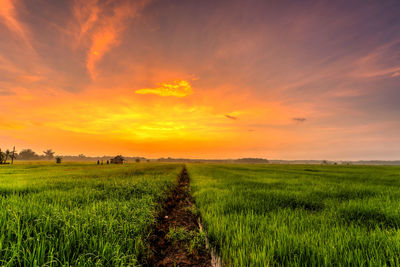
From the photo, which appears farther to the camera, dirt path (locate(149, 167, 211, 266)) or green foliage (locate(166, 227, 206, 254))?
green foliage (locate(166, 227, 206, 254))

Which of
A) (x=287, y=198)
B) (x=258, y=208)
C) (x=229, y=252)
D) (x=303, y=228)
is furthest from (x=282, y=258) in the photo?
(x=287, y=198)

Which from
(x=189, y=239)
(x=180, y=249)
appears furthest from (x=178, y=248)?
(x=189, y=239)

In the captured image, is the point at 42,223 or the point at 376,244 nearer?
→ the point at 376,244

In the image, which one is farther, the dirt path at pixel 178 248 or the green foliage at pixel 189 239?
the green foliage at pixel 189 239

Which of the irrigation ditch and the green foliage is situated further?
the green foliage

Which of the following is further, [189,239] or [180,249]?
[189,239]

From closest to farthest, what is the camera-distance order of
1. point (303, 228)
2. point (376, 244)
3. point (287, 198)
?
point (376, 244)
point (303, 228)
point (287, 198)

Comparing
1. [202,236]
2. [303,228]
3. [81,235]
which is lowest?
[202,236]

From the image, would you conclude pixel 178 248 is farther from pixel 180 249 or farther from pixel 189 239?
pixel 189 239

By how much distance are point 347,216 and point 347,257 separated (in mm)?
2974

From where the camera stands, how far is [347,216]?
484 centimetres

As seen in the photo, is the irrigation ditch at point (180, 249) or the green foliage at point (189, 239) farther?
the green foliage at point (189, 239)

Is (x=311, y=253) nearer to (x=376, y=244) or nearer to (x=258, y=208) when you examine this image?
(x=376, y=244)

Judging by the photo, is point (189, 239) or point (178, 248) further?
point (189, 239)
